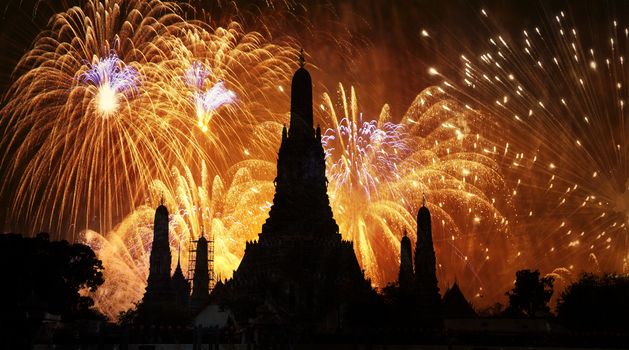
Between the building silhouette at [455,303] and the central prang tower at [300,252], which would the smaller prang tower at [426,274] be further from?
the central prang tower at [300,252]

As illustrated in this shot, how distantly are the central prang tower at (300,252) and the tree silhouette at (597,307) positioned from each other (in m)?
20.4

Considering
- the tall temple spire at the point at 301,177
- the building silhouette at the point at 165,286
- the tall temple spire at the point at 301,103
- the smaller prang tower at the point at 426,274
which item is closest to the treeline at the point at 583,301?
the smaller prang tower at the point at 426,274

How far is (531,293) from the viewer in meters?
93.3

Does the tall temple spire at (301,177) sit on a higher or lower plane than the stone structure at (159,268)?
higher

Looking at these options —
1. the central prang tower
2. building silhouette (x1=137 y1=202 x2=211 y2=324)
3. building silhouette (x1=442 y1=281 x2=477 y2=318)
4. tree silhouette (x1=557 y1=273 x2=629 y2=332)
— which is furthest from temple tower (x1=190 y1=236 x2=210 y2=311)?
tree silhouette (x1=557 y1=273 x2=629 y2=332)

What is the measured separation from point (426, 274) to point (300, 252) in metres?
14.5

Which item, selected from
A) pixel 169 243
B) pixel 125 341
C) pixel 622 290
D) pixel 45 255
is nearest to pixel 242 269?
pixel 169 243

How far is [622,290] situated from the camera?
8062cm

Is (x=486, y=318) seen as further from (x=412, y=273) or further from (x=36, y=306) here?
(x=36, y=306)

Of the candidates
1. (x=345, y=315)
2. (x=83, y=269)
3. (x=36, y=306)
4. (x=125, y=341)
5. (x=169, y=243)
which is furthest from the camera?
(x=169, y=243)

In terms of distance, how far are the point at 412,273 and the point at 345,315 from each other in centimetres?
1587

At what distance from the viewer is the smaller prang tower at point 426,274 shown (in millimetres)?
88250

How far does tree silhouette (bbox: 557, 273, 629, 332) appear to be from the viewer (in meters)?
77.2

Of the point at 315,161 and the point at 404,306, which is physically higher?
the point at 315,161
